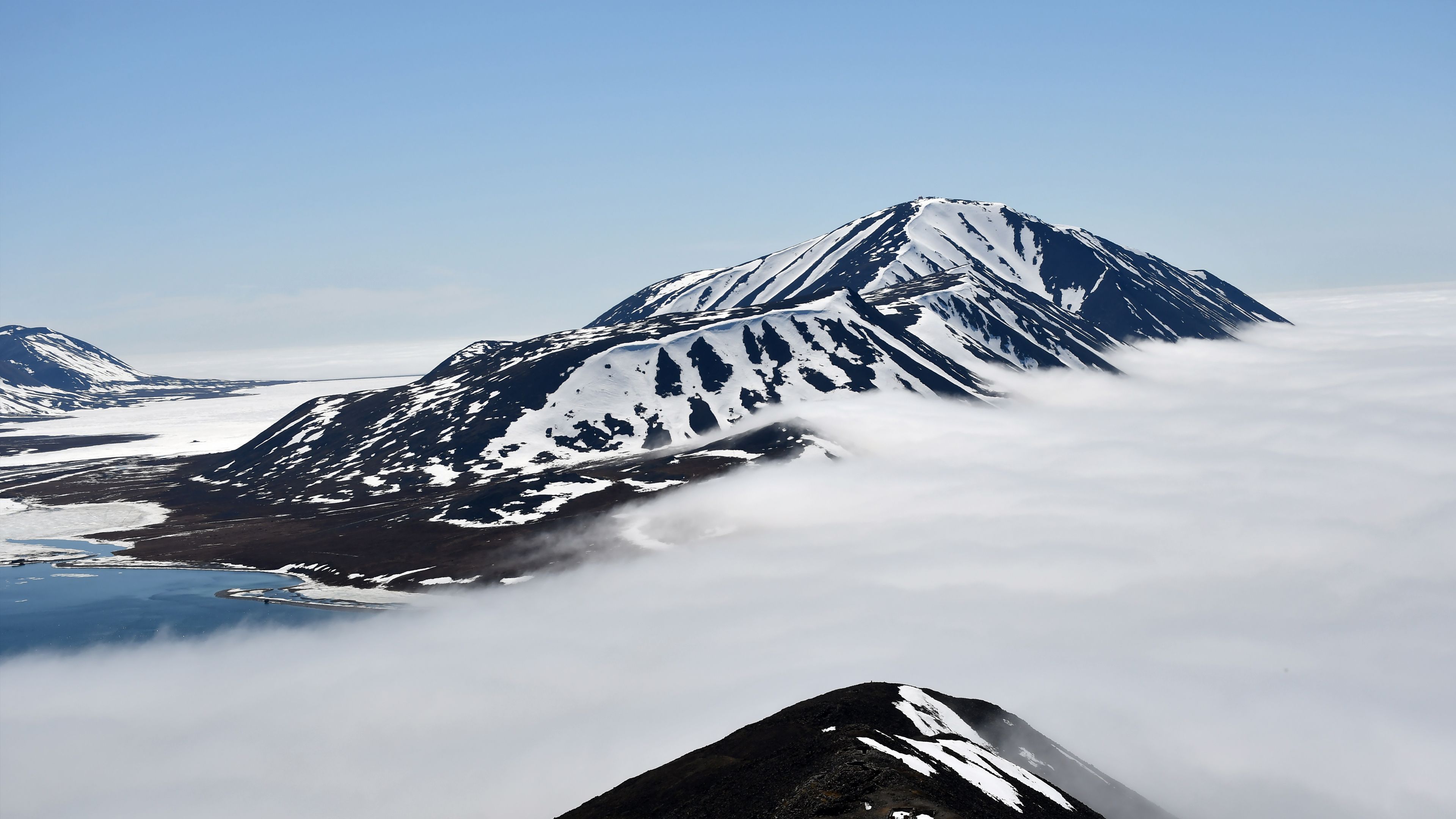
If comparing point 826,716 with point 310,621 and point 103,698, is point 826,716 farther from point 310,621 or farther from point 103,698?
point 310,621

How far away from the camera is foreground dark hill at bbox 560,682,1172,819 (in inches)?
2601

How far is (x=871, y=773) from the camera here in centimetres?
6844

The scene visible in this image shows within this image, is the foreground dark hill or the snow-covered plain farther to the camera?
the snow-covered plain

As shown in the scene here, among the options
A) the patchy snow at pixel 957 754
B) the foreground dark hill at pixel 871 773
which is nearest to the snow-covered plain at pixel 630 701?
the foreground dark hill at pixel 871 773

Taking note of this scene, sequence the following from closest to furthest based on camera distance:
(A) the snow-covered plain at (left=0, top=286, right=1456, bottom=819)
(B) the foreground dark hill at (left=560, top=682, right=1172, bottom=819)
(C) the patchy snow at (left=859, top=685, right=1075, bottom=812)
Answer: (B) the foreground dark hill at (left=560, top=682, right=1172, bottom=819), (C) the patchy snow at (left=859, top=685, right=1075, bottom=812), (A) the snow-covered plain at (left=0, top=286, right=1456, bottom=819)

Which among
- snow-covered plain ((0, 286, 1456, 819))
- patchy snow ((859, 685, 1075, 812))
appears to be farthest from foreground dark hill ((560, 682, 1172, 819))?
snow-covered plain ((0, 286, 1456, 819))

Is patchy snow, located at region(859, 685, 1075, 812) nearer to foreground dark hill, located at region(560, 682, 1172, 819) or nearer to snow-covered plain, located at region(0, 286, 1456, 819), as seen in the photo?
foreground dark hill, located at region(560, 682, 1172, 819)

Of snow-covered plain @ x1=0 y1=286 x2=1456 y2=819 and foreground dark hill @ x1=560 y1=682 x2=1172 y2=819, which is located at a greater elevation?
foreground dark hill @ x1=560 y1=682 x2=1172 y2=819

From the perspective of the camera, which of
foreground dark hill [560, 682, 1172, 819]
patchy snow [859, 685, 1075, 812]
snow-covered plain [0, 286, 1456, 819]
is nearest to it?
foreground dark hill [560, 682, 1172, 819]

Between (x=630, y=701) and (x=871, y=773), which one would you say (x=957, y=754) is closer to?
(x=871, y=773)

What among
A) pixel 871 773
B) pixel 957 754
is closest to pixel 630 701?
pixel 957 754

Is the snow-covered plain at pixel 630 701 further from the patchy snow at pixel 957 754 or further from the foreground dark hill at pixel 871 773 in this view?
the patchy snow at pixel 957 754

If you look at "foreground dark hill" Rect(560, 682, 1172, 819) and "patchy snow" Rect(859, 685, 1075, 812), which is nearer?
"foreground dark hill" Rect(560, 682, 1172, 819)

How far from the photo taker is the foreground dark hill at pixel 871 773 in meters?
66.1
